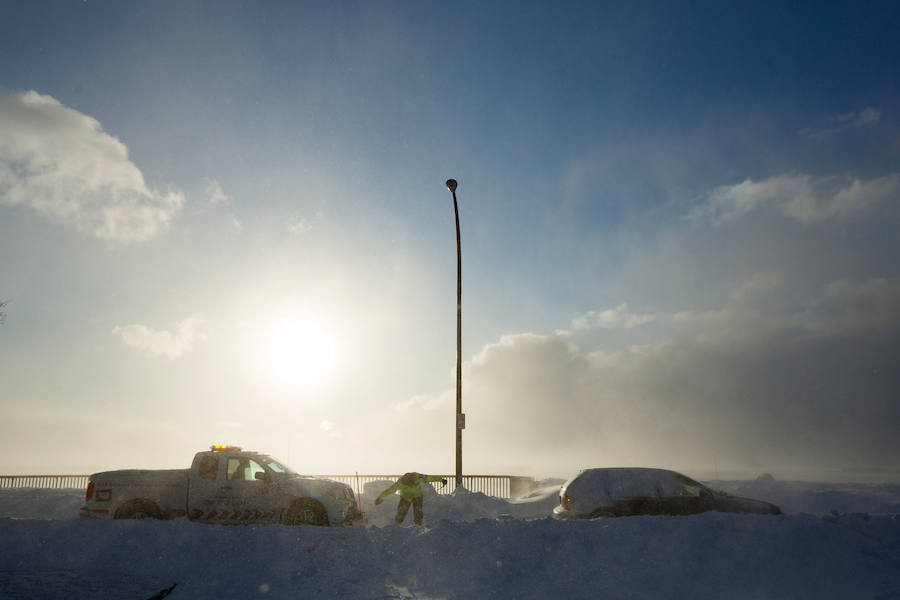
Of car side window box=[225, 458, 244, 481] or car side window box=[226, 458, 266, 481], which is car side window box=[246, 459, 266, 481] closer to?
car side window box=[226, 458, 266, 481]

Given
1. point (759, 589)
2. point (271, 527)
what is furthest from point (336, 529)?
point (759, 589)

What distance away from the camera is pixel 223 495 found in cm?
1225

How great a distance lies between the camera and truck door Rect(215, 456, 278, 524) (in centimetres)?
1202

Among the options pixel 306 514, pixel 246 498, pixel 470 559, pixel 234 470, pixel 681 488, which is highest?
pixel 234 470

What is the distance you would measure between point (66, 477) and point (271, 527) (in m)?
18.0

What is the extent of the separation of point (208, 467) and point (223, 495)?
0.70m

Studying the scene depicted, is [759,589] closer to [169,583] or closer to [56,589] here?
[169,583]

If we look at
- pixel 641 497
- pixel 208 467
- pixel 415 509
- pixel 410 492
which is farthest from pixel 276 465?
pixel 641 497

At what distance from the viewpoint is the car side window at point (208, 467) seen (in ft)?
40.8

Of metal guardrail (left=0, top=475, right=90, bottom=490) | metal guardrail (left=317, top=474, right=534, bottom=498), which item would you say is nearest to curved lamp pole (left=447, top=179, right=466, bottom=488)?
metal guardrail (left=317, top=474, right=534, bottom=498)

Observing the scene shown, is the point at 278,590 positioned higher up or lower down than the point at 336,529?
lower down

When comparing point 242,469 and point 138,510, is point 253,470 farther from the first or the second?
point 138,510

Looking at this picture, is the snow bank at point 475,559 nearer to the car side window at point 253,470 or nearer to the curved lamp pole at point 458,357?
the car side window at point 253,470

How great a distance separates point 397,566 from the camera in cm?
882
